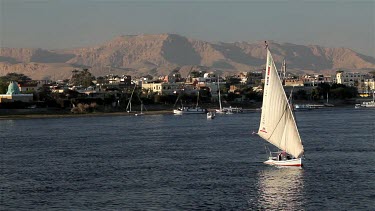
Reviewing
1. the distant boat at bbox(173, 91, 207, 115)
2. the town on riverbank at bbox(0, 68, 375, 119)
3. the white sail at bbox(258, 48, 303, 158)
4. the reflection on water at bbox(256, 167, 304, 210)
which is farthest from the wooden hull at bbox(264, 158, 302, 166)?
the distant boat at bbox(173, 91, 207, 115)

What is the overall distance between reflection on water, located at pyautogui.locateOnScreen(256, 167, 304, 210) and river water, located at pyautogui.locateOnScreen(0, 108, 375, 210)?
5cm

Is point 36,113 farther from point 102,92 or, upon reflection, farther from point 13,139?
point 13,139

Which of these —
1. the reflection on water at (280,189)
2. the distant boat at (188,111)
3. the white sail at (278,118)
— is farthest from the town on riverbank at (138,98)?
the reflection on water at (280,189)

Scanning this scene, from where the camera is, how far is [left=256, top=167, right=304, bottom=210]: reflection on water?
115 feet

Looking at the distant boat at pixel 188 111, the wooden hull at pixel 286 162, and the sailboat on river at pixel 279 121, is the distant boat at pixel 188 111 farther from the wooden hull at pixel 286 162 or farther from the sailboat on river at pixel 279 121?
the sailboat on river at pixel 279 121

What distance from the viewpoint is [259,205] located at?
35.0m

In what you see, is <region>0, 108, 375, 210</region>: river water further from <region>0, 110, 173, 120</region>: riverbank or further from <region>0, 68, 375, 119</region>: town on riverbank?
<region>0, 68, 375, 119</region>: town on riverbank

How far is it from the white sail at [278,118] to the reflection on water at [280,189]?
1.66m

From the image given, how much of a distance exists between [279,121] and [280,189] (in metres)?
7.68

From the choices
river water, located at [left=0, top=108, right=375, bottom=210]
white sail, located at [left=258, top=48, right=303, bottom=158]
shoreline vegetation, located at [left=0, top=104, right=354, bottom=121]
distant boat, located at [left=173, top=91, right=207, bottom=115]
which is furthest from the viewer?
distant boat, located at [left=173, top=91, right=207, bottom=115]

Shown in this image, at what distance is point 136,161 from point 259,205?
18.5 metres

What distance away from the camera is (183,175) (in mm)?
44031

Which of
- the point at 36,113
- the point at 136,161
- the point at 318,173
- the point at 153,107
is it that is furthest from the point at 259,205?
the point at 153,107

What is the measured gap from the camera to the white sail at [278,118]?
148 feet
